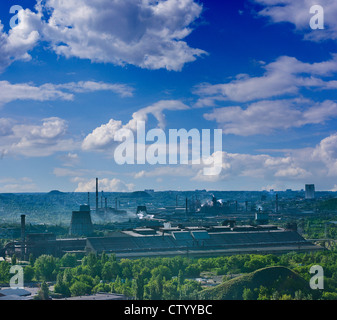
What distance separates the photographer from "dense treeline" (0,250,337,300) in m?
26.6

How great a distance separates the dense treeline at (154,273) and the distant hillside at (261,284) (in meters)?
0.55

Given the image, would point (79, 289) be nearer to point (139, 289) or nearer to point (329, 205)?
point (139, 289)

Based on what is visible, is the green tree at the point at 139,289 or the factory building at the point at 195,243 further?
the factory building at the point at 195,243

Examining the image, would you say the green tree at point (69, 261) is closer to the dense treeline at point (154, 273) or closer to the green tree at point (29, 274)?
the dense treeline at point (154, 273)

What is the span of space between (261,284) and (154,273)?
863 cm

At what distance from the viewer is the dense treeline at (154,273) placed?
87.1ft

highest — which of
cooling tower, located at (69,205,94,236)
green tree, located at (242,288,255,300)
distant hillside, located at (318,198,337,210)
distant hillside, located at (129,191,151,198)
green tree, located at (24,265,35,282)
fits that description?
distant hillside, located at (129,191,151,198)

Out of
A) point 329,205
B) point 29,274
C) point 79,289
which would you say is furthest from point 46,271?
point 329,205

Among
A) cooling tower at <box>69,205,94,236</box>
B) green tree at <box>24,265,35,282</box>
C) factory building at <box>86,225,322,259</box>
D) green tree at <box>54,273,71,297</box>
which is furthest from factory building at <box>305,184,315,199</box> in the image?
green tree at <box>54,273,71,297</box>

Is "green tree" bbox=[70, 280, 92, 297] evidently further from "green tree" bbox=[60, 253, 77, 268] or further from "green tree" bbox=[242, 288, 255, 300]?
"green tree" bbox=[60, 253, 77, 268]

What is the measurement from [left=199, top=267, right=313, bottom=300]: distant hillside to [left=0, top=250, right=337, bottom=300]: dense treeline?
0.55 m

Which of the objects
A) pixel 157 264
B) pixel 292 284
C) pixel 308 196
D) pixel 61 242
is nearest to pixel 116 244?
pixel 61 242

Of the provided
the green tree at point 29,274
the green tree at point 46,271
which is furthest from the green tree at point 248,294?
the green tree at point 29,274
